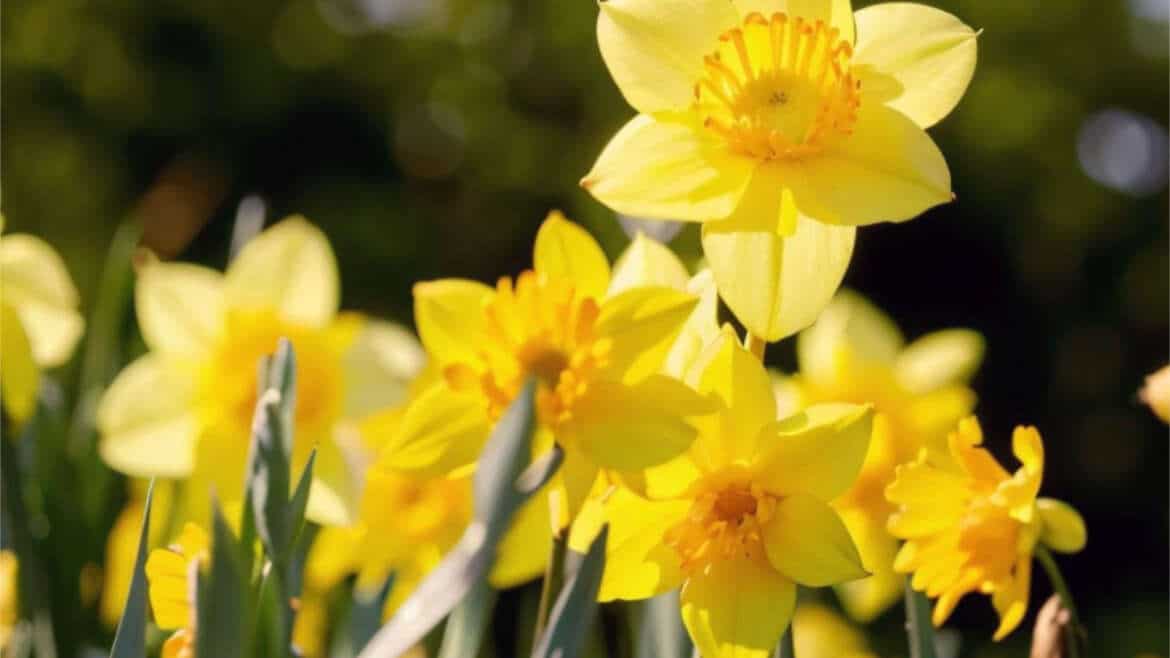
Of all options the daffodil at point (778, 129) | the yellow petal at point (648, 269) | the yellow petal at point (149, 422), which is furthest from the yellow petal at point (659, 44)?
the yellow petal at point (149, 422)

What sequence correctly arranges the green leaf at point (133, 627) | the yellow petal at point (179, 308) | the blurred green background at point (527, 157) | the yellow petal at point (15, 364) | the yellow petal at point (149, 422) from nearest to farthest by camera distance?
the green leaf at point (133, 627)
the yellow petal at point (15, 364)
the yellow petal at point (149, 422)
the yellow petal at point (179, 308)
the blurred green background at point (527, 157)

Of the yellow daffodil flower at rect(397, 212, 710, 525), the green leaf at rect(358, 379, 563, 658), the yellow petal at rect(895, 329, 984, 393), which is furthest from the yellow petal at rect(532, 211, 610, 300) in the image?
the yellow petal at rect(895, 329, 984, 393)

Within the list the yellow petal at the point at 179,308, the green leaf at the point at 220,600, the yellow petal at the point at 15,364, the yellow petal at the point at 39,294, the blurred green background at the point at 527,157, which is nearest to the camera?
the green leaf at the point at 220,600

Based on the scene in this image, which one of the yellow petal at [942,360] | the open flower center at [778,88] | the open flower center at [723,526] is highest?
the open flower center at [778,88]

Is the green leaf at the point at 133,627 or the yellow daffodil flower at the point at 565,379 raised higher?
the yellow daffodil flower at the point at 565,379

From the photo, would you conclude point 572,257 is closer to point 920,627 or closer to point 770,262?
point 770,262

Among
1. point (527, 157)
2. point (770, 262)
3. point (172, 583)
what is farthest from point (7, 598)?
point (527, 157)

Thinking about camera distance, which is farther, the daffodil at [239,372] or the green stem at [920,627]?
the daffodil at [239,372]

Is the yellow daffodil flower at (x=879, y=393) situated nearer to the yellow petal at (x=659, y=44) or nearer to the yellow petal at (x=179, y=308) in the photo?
the yellow petal at (x=659, y=44)
